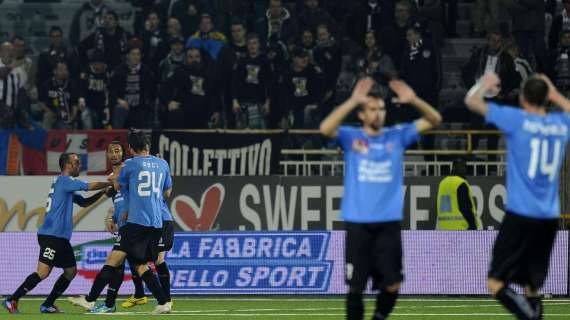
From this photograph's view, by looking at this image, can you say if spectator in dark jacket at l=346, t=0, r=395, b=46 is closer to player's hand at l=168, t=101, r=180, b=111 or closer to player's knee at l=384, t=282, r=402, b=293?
player's hand at l=168, t=101, r=180, b=111

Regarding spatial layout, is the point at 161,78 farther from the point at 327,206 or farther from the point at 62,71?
the point at 327,206

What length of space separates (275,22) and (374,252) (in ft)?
48.0

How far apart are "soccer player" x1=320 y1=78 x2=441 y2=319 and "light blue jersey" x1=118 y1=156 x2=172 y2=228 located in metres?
5.11

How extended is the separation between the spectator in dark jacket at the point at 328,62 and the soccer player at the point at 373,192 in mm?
12630

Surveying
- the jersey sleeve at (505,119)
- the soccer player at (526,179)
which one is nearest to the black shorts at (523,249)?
the soccer player at (526,179)

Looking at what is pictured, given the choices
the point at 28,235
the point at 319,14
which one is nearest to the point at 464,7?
the point at 319,14

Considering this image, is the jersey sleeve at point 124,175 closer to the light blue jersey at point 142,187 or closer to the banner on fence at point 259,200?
the light blue jersey at point 142,187

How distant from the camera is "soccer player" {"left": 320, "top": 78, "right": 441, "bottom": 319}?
11586 millimetres

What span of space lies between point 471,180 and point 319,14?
4.82 m

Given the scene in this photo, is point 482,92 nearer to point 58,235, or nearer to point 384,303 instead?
point 384,303

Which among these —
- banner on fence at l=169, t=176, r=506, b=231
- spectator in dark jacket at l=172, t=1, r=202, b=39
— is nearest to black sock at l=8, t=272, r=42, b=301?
banner on fence at l=169, t=176, r=506, b=231

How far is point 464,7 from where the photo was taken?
1121 inches

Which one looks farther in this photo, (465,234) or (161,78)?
(161,78)

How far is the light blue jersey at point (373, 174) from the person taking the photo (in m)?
11.6
